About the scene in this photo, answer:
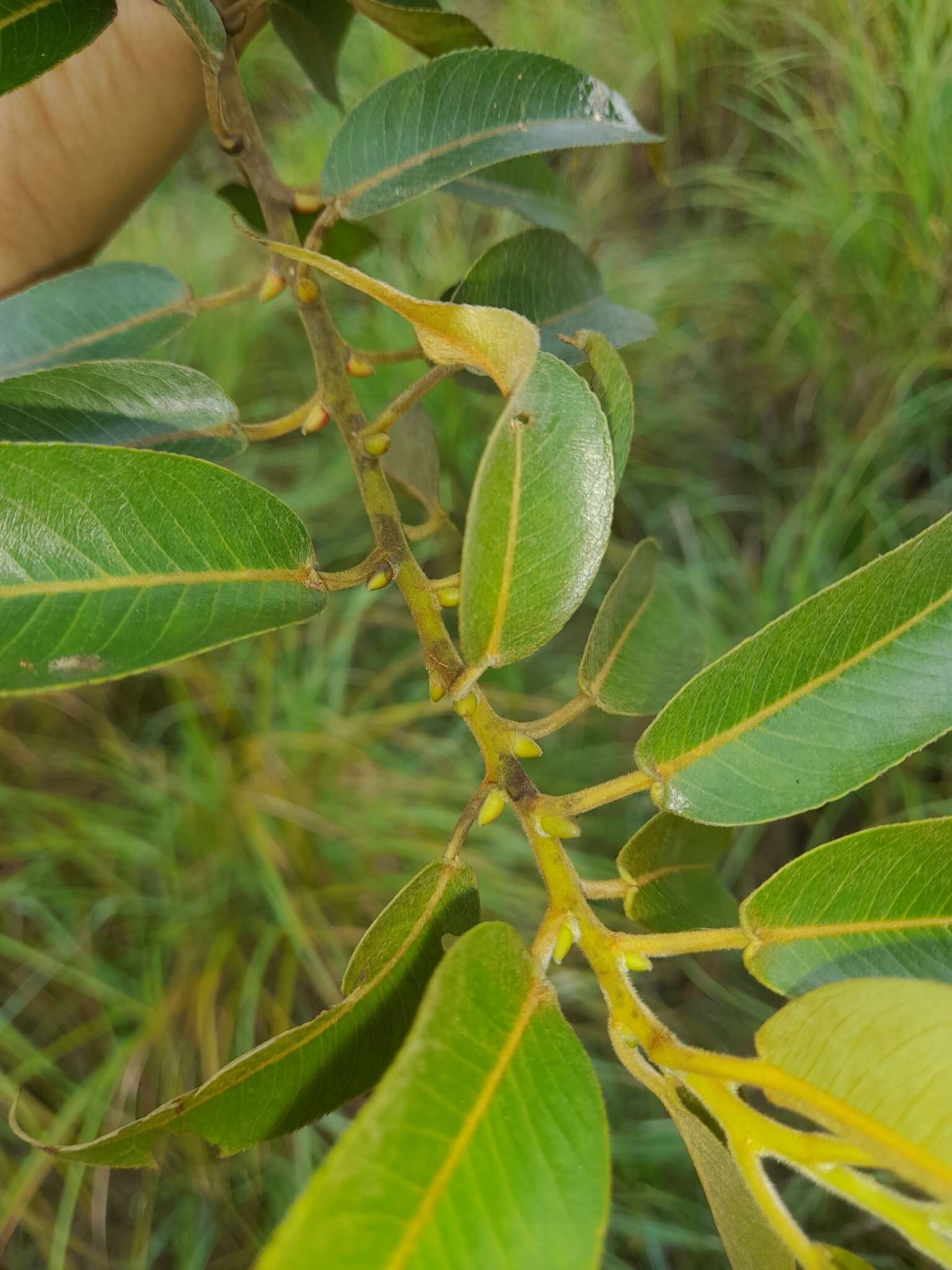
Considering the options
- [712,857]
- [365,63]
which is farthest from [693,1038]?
[365,63]

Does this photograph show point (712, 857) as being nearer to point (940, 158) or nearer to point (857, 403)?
point (857, 403)

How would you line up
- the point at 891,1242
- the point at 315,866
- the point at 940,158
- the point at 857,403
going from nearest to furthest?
the point at 891,1242
the point at 315,866
the point at 940,158
the point at 857,403

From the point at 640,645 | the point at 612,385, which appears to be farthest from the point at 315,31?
the point at 640,645

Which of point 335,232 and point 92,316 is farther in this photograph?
point 335,232

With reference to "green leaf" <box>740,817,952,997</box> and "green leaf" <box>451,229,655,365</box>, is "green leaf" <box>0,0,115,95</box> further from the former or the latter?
"green leaf" <box>740,817,952,997</box>

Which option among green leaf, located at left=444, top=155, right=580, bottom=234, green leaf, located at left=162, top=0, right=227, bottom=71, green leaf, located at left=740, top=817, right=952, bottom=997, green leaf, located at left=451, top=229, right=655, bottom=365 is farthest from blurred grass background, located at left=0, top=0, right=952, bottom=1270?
green leaf, located at left=740, top=817, right=952, bottom=997

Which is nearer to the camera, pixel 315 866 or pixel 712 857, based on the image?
pixel 712 857

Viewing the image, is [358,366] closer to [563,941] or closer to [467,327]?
[467,327]
